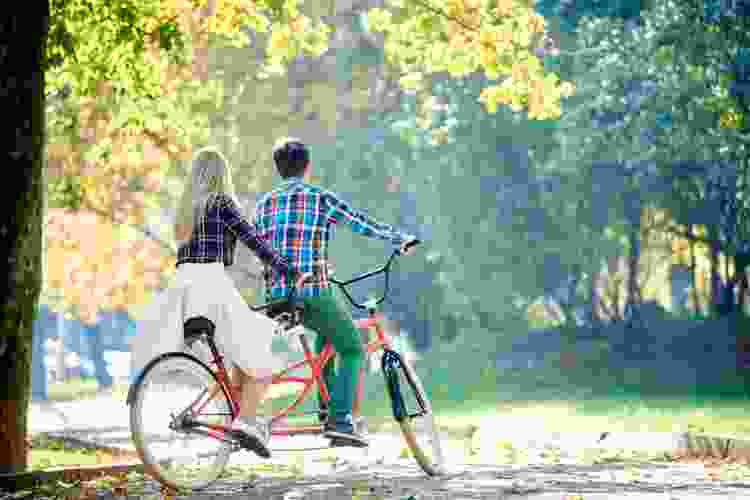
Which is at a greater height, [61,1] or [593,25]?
[593,25]

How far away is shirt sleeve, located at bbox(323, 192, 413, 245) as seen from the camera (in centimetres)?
1038

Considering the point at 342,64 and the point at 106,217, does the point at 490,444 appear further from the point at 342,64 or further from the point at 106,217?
the point at 342,64

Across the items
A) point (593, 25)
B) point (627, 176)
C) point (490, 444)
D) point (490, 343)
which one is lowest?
point (490, 444)

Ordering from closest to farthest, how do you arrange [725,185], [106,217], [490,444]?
[490,444] < [725,185] < [106,217]

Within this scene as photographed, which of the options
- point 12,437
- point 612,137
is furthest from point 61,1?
point 612,137

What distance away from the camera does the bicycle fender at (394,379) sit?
10.9 meters

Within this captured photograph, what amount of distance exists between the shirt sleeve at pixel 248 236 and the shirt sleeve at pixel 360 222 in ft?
1.80

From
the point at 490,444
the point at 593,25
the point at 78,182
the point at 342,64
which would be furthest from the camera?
the point at 342,64

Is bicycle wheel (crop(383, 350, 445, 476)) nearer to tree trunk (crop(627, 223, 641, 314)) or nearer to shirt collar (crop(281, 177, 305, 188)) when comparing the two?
shirt collar (crop(281, 177, 305, 188))

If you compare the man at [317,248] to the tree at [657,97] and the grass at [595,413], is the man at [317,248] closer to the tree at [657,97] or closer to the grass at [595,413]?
the grass at [595,413]

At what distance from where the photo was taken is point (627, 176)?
30.5m

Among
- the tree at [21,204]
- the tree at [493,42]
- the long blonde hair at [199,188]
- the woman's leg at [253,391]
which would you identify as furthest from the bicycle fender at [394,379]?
the tree at [493,42]

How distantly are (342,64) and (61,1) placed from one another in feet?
84.0

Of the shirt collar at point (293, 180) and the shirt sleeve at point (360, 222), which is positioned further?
the shirt collar at point (293, 180)
